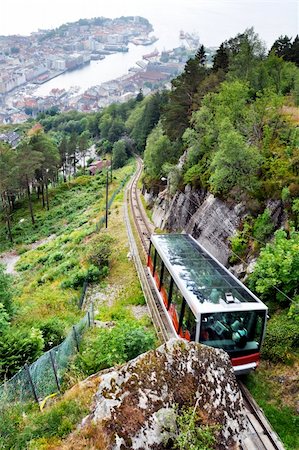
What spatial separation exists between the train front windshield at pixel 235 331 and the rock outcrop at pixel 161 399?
159 inches

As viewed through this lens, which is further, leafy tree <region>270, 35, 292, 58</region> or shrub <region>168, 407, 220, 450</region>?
leafy tree <region>270, 35, 292, 58</region>

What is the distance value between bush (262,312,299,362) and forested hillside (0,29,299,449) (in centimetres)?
4

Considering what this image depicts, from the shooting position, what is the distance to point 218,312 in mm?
→ 11312

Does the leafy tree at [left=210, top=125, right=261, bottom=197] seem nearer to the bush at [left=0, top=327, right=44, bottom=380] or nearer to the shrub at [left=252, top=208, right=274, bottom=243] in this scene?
the shrub at [left=252, top=208, right=274, bottom=243]

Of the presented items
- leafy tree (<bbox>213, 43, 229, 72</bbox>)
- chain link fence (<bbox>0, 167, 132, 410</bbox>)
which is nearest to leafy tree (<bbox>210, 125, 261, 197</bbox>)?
chain link fence (<bbox>0, 167, 132, 410</bbox>)

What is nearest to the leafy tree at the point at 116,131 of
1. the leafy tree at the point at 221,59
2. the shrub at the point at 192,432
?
the leafy tree at the point at 221,59

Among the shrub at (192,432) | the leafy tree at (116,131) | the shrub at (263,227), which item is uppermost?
the shrub at (192,432)

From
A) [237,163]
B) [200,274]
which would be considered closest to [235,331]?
[200,274]

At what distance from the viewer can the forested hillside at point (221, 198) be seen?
41.0 feet

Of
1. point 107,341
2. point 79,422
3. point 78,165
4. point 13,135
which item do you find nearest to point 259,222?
point 107,341

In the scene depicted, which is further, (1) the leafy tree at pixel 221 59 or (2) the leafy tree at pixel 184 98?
(1) the leafy tree at pixel 221 59

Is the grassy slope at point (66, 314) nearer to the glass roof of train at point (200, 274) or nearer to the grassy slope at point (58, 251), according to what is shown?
the grassy slope at point (58, 251)

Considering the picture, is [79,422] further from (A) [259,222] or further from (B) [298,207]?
(A) [259,222]

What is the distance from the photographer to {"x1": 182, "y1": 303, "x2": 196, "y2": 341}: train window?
38.3 feet
